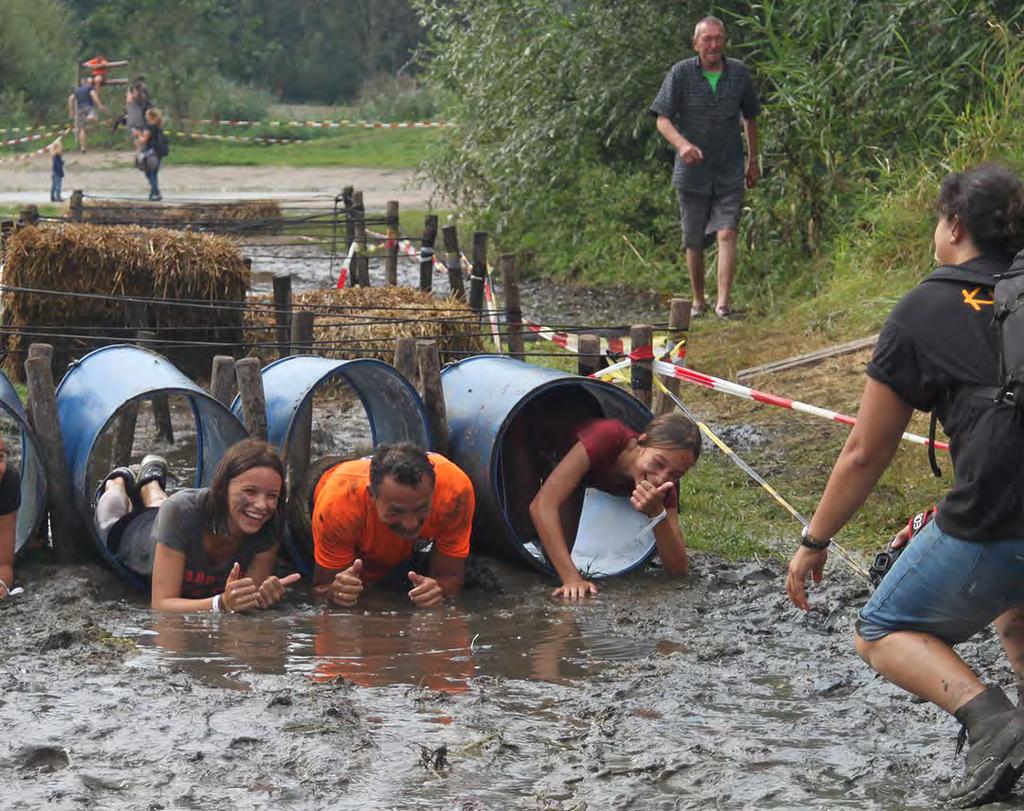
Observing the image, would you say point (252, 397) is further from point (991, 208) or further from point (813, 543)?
point (991, 208)

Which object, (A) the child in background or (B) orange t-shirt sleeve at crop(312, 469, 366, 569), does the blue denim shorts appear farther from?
(A) the child in background

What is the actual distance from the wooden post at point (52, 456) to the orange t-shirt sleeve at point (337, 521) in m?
1.45

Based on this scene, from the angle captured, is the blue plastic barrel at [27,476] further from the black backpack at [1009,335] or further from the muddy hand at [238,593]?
the black backpack at [1009,335]

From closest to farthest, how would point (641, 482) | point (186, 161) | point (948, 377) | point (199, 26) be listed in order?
point (948, 377) < point (641, 482) < point (186, 161) < point (199, 26)

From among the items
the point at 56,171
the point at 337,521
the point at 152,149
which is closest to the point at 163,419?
the point at 337,521

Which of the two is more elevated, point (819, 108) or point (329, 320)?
point (819, 108)

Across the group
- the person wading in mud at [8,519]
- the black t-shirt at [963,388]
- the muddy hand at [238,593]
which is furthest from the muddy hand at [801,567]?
the person wading in mud at [8,519]

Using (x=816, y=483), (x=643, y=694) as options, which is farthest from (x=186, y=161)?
(x=643, y=694)

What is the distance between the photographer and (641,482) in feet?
25.0

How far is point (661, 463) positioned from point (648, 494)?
0.16m

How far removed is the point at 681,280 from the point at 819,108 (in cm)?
243

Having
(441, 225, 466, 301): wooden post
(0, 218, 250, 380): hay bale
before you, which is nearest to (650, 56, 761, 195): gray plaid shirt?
(441, 225, 466, 301): wooden post

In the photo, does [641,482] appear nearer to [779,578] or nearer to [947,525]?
[779,578]

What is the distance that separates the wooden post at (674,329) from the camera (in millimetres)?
9672
